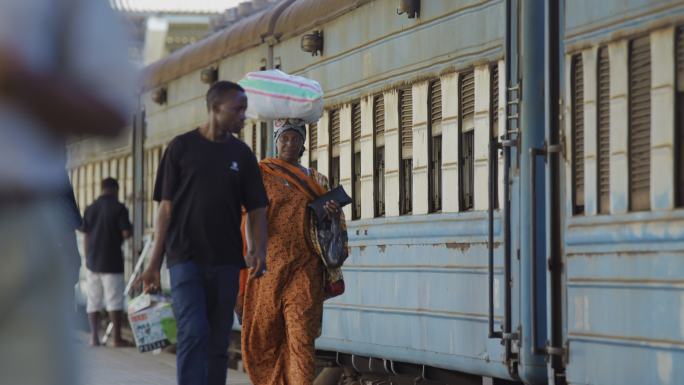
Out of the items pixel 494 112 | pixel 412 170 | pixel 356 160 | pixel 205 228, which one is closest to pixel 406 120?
pixel 412 170

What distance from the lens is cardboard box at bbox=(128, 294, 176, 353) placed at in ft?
31.0

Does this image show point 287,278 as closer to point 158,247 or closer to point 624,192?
point 158,247

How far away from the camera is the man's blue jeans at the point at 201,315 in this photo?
8.06m

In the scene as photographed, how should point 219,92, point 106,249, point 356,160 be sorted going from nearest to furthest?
point 219,92 < point 356,160 < point 106,249

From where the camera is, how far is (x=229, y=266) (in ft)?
26.5

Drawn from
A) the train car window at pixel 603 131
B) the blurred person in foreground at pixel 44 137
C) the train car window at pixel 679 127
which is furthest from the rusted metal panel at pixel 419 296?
the blurred person in foreground at pixel 44 137

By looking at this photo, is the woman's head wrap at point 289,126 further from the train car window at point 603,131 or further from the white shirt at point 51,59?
the white shirt at point 51,59

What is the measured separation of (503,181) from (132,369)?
22.2ft

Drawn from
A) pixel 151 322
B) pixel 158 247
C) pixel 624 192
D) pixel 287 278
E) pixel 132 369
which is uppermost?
pixel 624 192

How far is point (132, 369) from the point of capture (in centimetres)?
1516

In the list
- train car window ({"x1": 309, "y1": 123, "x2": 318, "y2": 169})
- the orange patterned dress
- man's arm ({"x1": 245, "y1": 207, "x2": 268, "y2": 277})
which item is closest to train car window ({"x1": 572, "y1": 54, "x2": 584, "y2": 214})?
man's arm ({"x1": 245, "y1": 207, "x2": 268, "y2": 277})

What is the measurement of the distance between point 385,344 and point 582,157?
333cm

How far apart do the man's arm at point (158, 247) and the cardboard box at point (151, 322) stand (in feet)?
4.29

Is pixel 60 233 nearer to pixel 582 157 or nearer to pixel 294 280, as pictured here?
pixel 582 157
